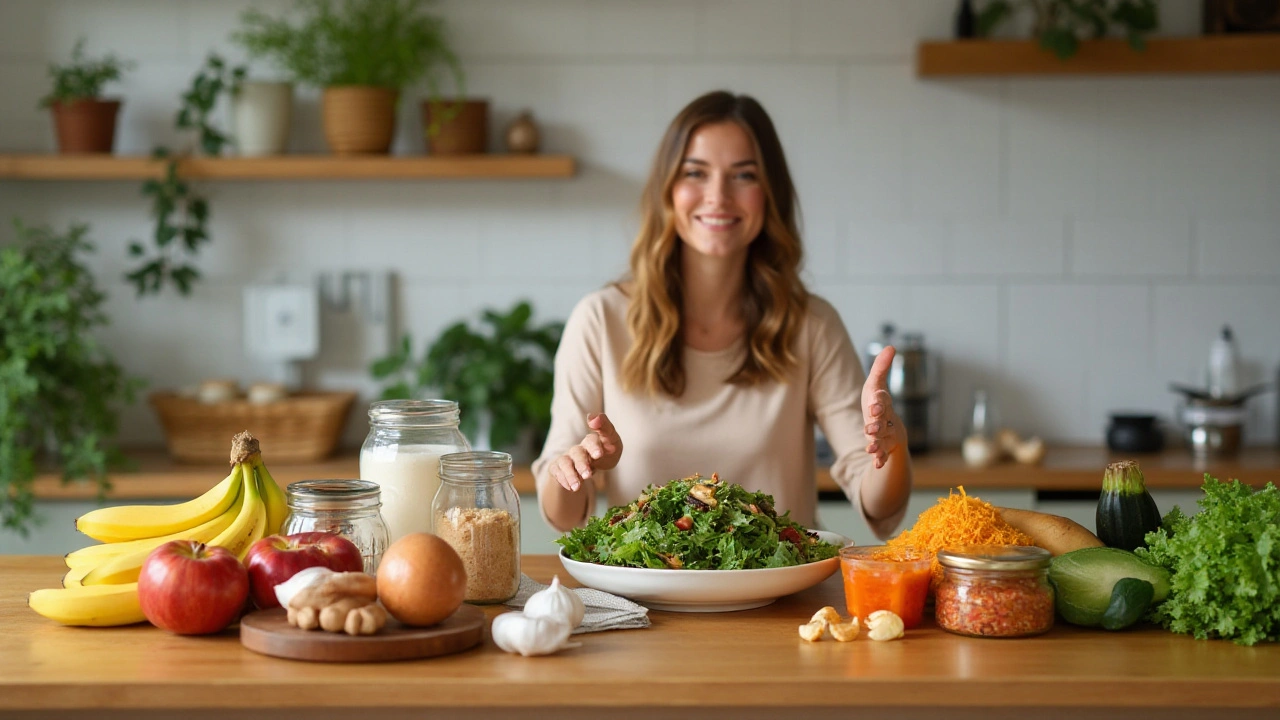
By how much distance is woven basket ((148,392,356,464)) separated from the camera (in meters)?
3.39

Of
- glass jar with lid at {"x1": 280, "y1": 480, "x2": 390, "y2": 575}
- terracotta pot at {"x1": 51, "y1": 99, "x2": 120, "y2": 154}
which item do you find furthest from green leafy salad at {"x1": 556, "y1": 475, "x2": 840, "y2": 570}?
terracotta pot at {"x1": 51, "y1": 99, "x2": 120, "y2": 154}

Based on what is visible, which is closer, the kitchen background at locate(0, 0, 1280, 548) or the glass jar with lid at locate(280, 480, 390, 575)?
the glass jar with lid at locate(280, 480, 390, 575)

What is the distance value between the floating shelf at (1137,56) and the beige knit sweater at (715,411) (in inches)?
56.9

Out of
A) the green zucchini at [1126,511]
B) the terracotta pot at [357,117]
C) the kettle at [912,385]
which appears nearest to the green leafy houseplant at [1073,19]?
the kettle at [912,385]

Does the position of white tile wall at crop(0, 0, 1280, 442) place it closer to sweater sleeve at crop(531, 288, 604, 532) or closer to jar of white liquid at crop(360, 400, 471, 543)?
sweater sleeve at crop(531, 288, 604, 532)

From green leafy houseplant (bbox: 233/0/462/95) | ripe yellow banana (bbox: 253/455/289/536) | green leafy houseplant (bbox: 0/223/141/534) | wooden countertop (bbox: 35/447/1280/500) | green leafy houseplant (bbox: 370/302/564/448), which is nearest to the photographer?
ripe yellow banana (bbox: 253/455/289/536)

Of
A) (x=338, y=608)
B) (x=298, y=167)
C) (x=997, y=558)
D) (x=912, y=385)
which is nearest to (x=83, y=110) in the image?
(x=298, y=167)

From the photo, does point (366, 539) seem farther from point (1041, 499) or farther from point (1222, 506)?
point (1041, 499)

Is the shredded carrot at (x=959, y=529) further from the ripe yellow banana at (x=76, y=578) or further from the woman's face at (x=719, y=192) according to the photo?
the ripe yellow banana at (x=76, y=578)

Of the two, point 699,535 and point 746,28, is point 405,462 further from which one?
point 746,28

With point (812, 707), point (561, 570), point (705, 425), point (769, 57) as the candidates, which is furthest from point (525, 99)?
point (812, 707)

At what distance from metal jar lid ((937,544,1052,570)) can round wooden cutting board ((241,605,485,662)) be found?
54 cm

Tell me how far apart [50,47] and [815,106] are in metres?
2.26

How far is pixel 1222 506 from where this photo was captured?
1444 millimetres
